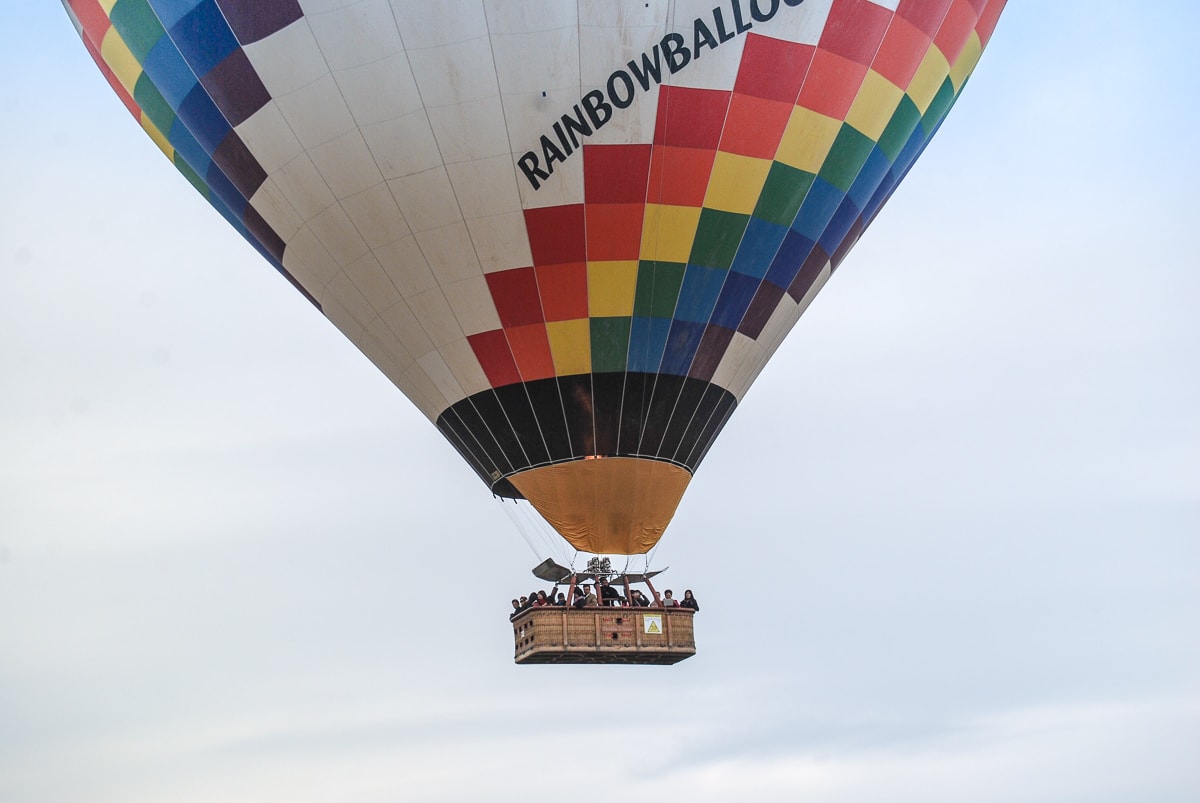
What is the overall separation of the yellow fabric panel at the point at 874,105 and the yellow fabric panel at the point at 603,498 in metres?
3.09

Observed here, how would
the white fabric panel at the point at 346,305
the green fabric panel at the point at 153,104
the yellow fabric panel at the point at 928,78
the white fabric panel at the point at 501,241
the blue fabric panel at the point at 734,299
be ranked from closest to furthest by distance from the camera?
1. the white fabric panel at the point at 501,241
2. the blue fabric panel at the point at 734,299
3. the white fabric panel at the point at 346,305
4. the green fabric panel at the point at 153,104
5. the yellow fabric panel at the point at 928,78

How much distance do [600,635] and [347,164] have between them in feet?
13.3

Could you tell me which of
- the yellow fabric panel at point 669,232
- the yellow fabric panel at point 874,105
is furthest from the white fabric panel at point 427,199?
the yellow fabric panel at point 874,105

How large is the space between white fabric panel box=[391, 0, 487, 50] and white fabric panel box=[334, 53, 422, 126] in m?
0.24

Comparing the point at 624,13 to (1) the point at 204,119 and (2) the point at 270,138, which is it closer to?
(2) the point at 270,138

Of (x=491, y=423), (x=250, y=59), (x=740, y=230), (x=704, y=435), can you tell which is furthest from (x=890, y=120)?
(x=250, y=59)

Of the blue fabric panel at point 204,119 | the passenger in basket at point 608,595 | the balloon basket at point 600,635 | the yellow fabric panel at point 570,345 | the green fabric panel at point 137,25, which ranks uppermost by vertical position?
the green fabric panel at point 137,25

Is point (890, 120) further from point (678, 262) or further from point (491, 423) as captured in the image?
point (491, 423)

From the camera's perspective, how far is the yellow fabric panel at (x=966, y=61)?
17.8 meters

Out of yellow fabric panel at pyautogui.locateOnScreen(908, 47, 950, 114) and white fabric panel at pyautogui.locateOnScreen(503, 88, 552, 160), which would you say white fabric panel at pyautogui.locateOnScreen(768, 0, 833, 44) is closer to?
yellow fabric panel at pyautogui.locateOnScreen(908, 47, 950, 114)

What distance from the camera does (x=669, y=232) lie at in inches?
638

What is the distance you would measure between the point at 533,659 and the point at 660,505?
1.60 meters

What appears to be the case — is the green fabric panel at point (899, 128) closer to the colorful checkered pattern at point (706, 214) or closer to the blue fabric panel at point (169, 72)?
the colorful checkered pattern at point (706, 214)

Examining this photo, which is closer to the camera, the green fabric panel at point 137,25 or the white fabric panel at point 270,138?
the white fabric panel at point 270,138
